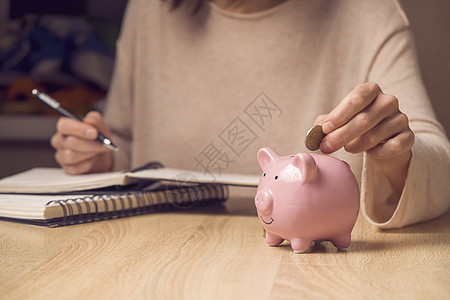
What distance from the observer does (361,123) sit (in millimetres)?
705

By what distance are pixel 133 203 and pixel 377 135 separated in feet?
1.39

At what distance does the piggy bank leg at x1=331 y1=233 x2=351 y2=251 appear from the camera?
689 mm

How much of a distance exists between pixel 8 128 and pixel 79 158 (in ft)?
3.25

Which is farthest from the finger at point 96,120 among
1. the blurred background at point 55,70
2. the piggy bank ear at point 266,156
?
the blurred background at point 55,70

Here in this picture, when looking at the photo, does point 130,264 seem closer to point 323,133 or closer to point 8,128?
point 323,133

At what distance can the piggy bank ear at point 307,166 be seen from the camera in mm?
645

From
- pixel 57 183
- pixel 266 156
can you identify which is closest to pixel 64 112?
pixel 57 183

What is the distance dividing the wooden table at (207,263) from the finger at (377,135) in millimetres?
135

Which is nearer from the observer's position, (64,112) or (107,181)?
(107,181)

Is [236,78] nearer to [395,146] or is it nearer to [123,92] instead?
[123,92]

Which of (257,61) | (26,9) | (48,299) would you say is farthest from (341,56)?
(26,9)

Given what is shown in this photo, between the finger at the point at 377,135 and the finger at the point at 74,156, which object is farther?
the finger at the point at 74,156

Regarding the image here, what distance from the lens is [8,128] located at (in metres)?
1.99

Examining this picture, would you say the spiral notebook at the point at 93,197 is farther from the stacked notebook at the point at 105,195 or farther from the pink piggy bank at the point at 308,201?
the pink piggy bank at the point at 308,201
